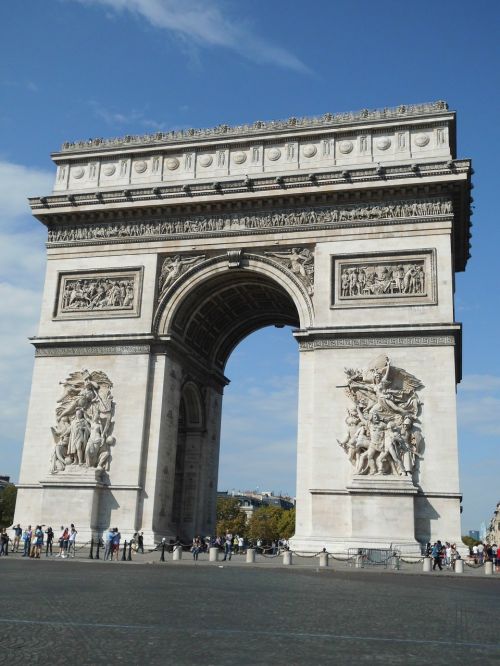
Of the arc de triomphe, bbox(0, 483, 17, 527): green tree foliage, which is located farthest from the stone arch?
bbox(0, 483, 17, 527): green tree foliage

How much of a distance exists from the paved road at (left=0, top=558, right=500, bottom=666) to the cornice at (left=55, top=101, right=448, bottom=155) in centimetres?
1885

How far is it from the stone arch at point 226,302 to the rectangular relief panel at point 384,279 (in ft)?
4.72

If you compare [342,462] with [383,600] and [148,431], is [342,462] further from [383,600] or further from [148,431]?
[383,600]

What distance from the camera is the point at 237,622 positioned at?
8.73 meters

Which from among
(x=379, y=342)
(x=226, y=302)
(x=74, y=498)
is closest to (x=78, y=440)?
(x=74, y=498)

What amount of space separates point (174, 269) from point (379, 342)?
28.1ft

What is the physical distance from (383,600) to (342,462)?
43.7 ft

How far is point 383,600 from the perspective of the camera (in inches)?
482

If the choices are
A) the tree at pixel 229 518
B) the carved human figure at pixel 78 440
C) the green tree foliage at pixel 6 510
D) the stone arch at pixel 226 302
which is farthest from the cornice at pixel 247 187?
the tree at pixel 229 518

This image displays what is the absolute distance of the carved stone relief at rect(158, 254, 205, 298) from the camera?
96.8 ft

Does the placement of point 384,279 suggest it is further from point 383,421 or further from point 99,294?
point 99,294

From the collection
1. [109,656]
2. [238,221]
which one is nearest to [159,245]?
[238,221]

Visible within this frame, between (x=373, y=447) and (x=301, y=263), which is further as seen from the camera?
(x=301, y=263)

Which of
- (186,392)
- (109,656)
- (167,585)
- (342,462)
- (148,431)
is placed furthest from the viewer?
(186,392)
